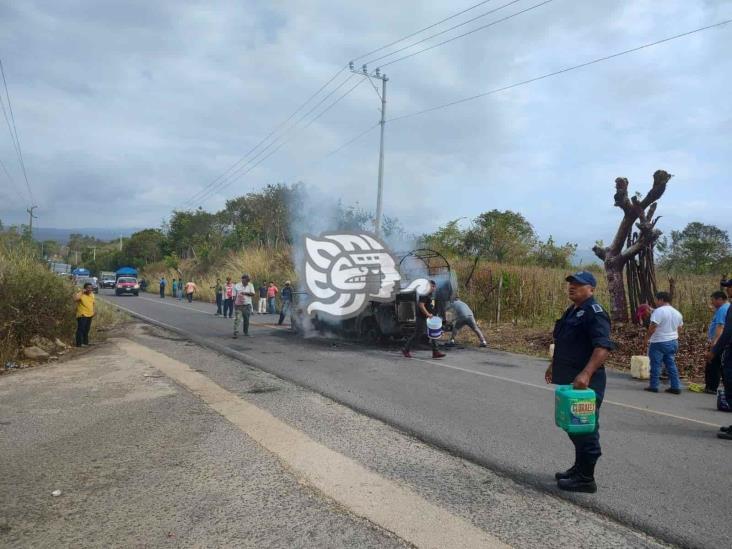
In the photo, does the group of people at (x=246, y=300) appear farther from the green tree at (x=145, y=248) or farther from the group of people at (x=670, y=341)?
the green tree at (x=145, y=248)

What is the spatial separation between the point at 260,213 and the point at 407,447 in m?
37.0

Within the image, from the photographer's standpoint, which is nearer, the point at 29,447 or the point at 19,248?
the point at 29,447

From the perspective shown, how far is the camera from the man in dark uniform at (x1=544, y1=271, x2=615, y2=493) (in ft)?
13.8

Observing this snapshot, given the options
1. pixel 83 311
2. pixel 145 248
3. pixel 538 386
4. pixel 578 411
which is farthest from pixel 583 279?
pixel 145 248

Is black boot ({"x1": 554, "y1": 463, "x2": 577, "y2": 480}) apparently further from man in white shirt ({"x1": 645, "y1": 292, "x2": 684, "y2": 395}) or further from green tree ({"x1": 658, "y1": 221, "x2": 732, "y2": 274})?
green tree ({"x1": 658, "y1": 221, "x2": 732, "y2": 274})

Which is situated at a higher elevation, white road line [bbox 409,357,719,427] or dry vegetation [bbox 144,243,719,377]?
dry vegetation [bbox 144,243,719,377]

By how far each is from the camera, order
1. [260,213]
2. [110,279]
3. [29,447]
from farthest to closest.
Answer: [110,279] → [260,213] → [29,447]

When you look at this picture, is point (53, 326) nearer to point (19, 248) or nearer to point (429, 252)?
point (19, 248)

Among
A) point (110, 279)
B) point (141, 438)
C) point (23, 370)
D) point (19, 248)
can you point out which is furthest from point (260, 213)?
point (141, 438)

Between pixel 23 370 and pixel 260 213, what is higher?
pixel 260 213

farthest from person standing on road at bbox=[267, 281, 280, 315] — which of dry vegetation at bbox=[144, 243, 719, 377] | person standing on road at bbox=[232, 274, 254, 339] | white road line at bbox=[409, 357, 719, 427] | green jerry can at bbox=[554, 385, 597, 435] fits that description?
green jerry can at bbox=[554, 385, 597, 435]

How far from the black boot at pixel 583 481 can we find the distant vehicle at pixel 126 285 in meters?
44.9

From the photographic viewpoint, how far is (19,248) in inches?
490

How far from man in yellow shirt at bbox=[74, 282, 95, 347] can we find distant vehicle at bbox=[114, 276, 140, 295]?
33884 millimetres
